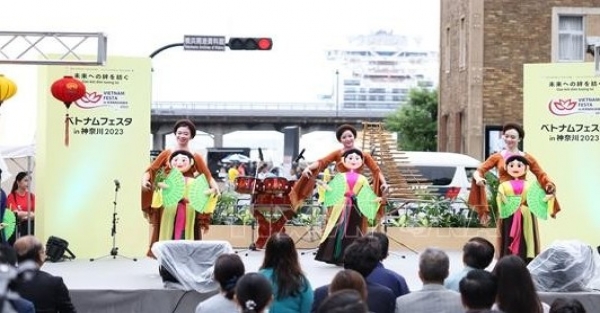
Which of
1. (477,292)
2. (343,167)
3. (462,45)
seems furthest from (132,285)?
(462,45)

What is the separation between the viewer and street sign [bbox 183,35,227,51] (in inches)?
673

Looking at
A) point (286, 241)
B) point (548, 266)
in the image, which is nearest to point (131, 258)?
point (548, 266)

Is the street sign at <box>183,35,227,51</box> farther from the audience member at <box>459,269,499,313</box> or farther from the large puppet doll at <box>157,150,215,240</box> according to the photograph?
the audience member at <box>459,269,499,313</box>

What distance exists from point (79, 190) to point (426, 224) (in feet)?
16.0

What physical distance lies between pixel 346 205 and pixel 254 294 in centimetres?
665

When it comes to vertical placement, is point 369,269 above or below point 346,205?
below

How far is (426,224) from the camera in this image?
588 inches

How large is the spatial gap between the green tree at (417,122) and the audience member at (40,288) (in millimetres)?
37516

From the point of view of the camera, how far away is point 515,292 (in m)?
5.48

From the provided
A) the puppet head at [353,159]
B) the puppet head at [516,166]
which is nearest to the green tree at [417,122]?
the puppet head at [353,159]

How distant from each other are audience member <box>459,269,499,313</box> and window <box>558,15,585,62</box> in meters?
24.1

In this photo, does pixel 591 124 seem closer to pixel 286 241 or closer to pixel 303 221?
pixel 303 221

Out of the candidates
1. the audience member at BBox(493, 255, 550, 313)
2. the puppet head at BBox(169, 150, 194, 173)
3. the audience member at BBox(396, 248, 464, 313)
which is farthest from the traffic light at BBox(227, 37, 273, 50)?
the audience member at BBox(493, 255, 550, 313)

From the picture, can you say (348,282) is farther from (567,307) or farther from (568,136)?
(568,136)
